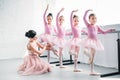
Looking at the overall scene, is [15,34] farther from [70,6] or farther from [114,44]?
[114,44]

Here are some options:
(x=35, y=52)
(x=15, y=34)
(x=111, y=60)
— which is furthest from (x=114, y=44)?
(x=15, y=34)

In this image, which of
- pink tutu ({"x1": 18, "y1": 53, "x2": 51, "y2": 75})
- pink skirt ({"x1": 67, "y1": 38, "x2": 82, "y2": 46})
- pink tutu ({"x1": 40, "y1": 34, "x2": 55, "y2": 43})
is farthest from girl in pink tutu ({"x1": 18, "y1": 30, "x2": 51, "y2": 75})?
pink tutu ({"x1": 40, "y1": 34, "x2": 55, "y2": 43})

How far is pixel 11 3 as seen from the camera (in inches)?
267

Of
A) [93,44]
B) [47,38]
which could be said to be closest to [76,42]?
[93,44]

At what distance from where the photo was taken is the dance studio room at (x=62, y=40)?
12.3 ft

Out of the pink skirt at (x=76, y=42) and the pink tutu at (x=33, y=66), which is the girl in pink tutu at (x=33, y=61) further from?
the pink skirt at (x=76, y=42)

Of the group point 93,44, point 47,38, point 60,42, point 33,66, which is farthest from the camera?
point 47,38

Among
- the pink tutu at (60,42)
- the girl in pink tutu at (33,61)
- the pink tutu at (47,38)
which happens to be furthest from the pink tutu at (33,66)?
the pink tutu at (47,38)

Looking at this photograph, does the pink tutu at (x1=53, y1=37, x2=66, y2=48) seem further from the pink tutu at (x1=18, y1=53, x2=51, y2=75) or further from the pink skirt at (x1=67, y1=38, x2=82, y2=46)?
the pink tutu at (x1=18, y1=53, x2=51, y2=75)

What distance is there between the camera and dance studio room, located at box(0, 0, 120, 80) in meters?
3.75

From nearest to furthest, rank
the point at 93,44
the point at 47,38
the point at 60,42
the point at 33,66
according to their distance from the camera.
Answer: the point at 93,44 → the point at 33,66 → the point at 60,42 → the point at 47,38

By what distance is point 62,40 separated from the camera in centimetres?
456

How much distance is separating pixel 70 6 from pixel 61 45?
64.2 inches

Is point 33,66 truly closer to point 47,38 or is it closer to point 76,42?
point 76,42
